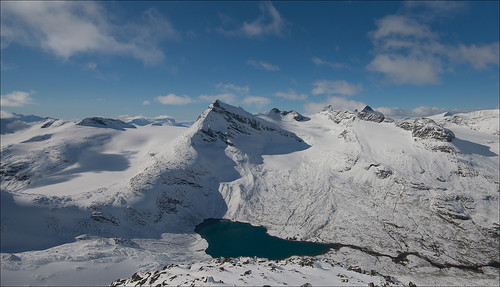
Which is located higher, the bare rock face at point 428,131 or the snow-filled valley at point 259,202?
the bare rock face at point 428,131

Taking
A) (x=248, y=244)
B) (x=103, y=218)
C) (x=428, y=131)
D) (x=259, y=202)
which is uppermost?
(x=428, y=131)

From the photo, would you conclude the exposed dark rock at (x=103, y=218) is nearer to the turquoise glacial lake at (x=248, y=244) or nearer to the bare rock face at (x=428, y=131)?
the turquoise glacial lake at (x=248, y=244)

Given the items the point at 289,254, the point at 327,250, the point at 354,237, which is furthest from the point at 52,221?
the point at 354,237

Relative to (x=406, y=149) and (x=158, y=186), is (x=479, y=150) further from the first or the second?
(x=158, y=186)

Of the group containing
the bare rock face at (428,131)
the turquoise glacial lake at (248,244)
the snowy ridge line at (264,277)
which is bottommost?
the turquoise glacial lake at (248,244)

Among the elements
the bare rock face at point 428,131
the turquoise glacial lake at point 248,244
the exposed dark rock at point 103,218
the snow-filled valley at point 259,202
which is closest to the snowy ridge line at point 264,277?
the snow-filled valley at point 259,202

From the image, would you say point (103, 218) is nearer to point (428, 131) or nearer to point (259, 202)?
point (259, 202)

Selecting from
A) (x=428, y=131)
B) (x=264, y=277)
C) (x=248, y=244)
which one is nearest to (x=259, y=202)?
(x=248, y=244)
